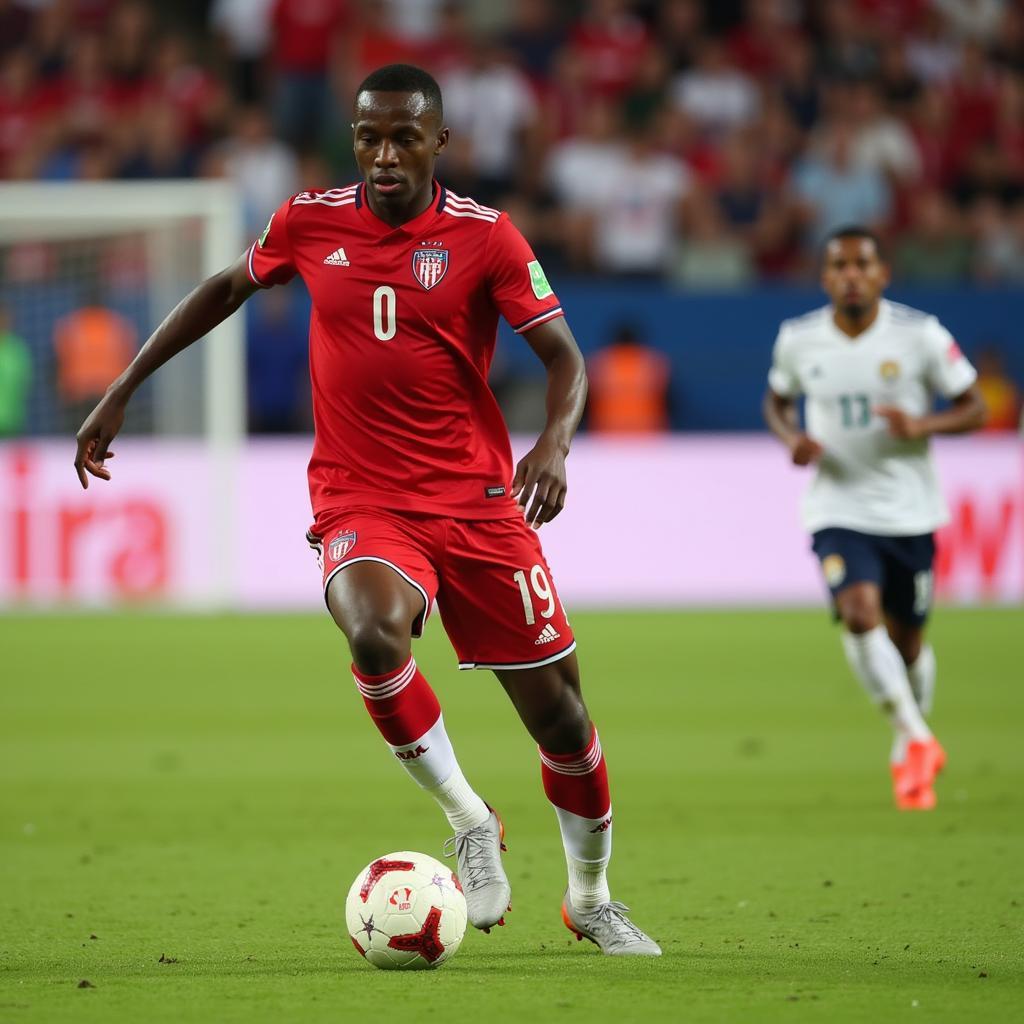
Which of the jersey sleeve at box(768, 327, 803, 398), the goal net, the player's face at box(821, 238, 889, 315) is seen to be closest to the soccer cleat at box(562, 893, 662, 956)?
→ the player's face at box(821, 238, 889, 315)

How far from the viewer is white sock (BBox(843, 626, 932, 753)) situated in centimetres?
811

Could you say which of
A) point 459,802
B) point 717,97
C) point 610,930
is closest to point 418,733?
point 459,802

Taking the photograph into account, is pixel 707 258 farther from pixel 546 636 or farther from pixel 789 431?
pixel 546 636

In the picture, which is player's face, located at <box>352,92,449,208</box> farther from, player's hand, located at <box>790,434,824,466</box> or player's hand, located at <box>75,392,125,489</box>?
player's hand, located at <box>790,434,824,466</box>

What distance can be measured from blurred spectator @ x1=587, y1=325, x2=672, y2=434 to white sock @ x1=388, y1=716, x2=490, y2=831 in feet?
40.7

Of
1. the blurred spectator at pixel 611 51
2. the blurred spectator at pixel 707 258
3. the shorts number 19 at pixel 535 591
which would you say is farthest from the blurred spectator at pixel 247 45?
the shorts number 19 at pixel 535 591

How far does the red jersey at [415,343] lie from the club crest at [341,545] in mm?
114

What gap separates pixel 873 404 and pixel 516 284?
3874mm

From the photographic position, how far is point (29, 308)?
18.0m

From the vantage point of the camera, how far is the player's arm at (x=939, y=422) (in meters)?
8.32

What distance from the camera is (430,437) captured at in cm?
528

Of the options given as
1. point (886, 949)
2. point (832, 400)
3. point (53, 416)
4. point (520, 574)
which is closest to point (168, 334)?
point (520, 574)

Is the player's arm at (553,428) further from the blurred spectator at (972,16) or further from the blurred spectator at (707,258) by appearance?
the blurred spectator at (972,16)

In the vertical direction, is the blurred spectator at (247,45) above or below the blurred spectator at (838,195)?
above
